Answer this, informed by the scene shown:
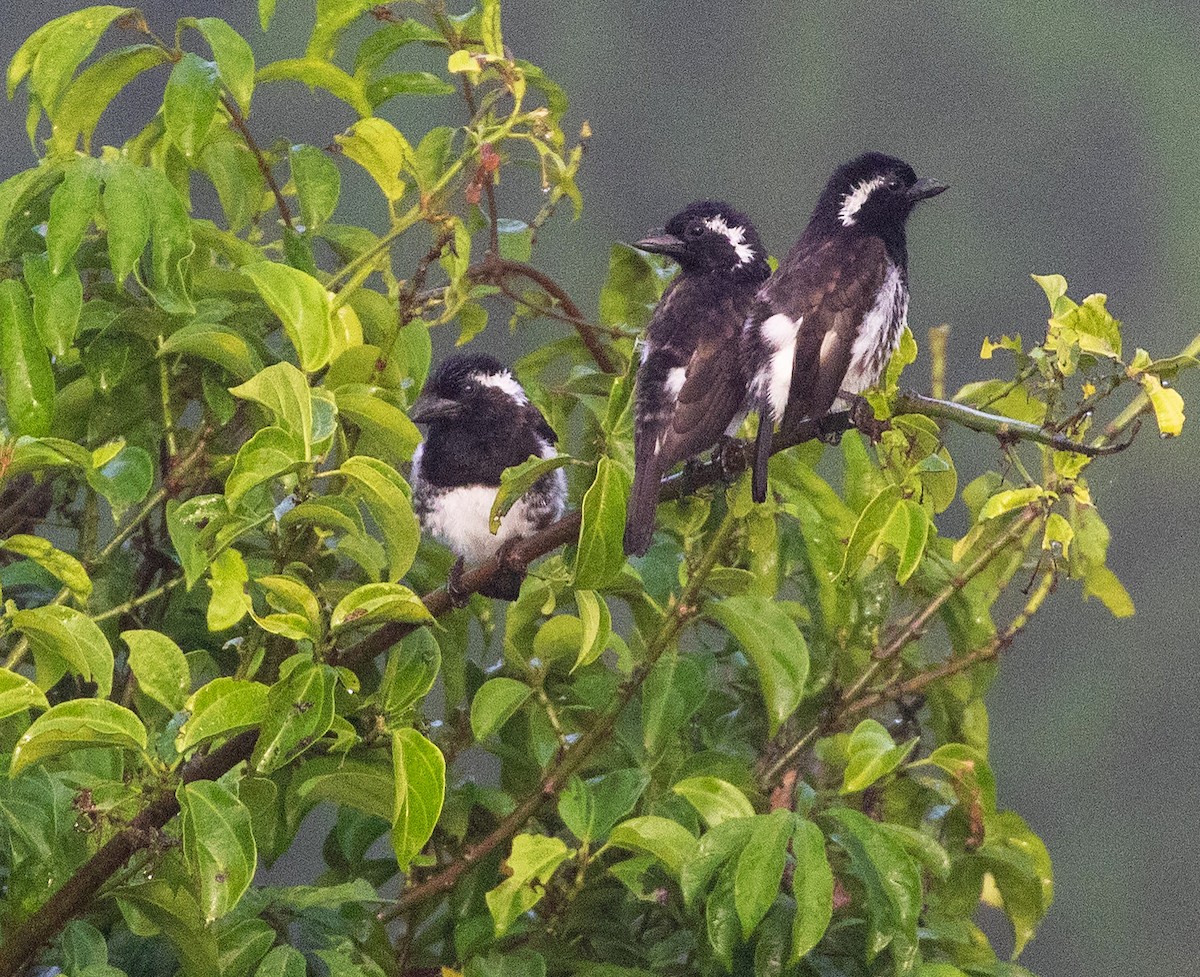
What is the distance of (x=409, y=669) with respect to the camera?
1038 millimetres

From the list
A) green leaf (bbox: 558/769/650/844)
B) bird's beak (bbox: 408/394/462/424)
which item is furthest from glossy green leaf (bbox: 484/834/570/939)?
bird's beak (bbox: 408/394/462/424)

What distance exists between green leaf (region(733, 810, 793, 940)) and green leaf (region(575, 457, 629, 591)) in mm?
187

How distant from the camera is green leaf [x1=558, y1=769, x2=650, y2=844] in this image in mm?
1076

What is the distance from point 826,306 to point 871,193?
209 millimetres

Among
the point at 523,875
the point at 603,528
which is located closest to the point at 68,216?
the point at 603,528

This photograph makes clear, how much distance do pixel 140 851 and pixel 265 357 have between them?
0.37 metres

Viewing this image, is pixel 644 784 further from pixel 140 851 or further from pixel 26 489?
pixel 26 489

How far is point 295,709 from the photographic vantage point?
89 cm

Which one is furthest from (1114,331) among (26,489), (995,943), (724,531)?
(995,943)

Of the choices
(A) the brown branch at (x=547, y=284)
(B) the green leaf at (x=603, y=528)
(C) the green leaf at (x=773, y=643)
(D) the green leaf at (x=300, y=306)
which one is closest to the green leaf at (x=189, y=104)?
(D) the green leaf at (x=300, y=306)

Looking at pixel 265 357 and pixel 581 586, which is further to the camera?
pixel 265 357

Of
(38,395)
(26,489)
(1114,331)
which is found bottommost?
(26,489)

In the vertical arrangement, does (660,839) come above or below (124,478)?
below

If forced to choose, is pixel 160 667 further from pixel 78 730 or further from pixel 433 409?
pixel 433 409
